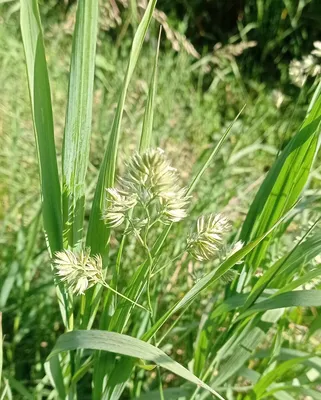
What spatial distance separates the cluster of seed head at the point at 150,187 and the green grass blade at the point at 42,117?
175mm

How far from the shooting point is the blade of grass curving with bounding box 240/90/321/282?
2.81ft

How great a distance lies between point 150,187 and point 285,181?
33 cm

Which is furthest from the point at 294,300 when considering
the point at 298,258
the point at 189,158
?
the point at 189,158

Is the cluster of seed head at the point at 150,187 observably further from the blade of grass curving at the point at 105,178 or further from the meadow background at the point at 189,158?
the meadow background at the point at 189,158

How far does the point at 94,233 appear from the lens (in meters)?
0.80

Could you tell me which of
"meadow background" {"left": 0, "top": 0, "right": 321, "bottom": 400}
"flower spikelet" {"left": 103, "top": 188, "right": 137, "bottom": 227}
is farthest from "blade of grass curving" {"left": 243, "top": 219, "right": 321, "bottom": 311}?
"flower spikelet" {"left": 103, "top": 188, "right": 137, "bottom": 227}

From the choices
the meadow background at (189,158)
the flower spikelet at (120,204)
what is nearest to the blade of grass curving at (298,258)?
the meadow background at (189,158)

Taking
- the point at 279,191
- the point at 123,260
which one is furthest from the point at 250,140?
the point at 279,191

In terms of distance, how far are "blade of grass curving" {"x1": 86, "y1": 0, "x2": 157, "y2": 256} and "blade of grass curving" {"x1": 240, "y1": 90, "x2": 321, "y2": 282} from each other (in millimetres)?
259

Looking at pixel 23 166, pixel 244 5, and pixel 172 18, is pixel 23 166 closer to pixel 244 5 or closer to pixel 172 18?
pixel 172 18

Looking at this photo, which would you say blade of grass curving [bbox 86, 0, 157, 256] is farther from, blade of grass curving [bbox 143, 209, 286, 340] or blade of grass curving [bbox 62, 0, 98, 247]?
blade of grass curving [bbox 143, 209, 286, 340]

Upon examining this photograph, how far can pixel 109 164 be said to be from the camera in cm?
76

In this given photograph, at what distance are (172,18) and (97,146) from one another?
1031 mm

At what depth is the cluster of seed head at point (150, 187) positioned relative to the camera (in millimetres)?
608
